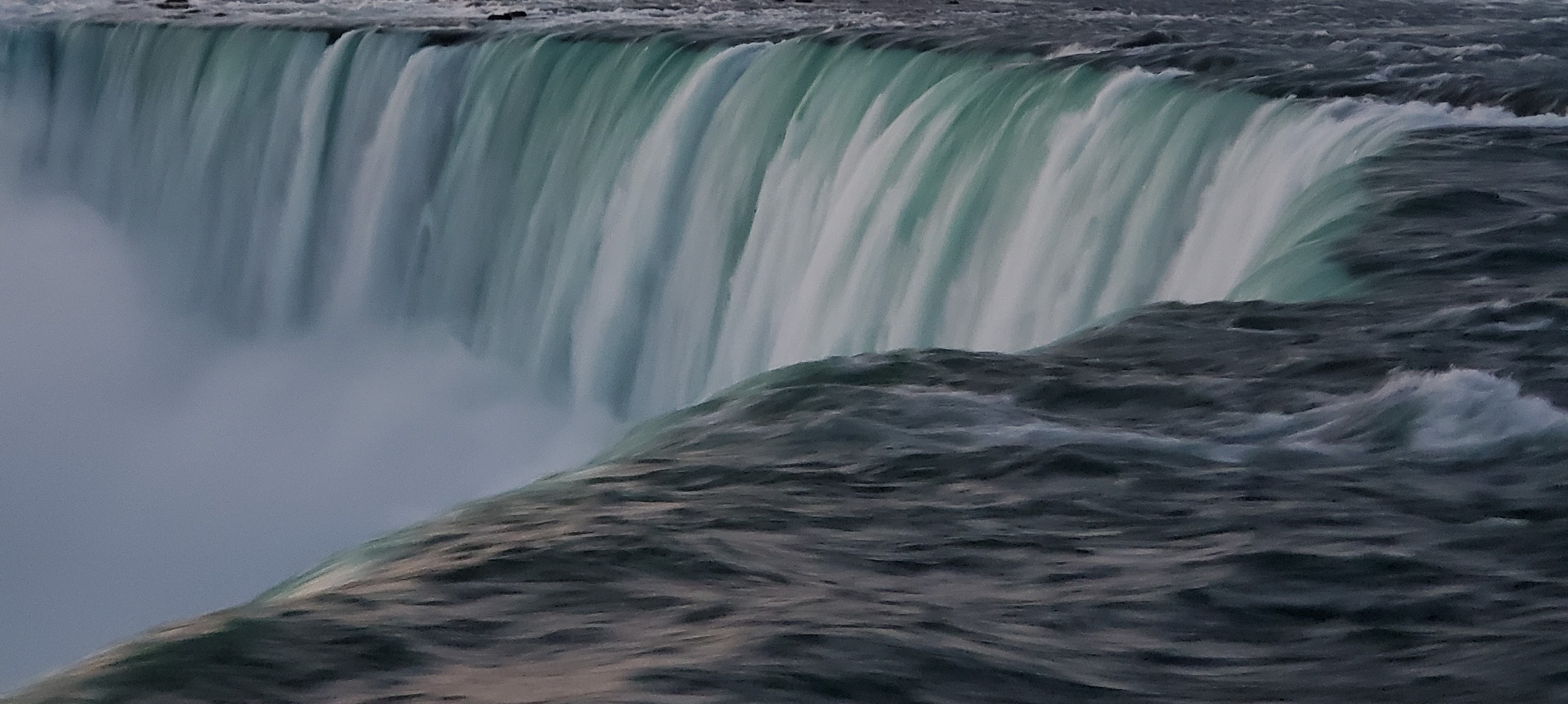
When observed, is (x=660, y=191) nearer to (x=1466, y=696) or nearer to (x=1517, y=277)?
(x=1517, y=277)

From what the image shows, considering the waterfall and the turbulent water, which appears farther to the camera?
the waterfall

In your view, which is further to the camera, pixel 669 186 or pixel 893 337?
pixel 669 186

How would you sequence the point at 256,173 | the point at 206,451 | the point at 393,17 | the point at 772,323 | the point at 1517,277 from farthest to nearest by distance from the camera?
the point at 393,17 → the point at 256,173 → the point at 206,451 → the point at 772,323 → the point at 1517,277

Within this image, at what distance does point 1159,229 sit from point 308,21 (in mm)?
11714

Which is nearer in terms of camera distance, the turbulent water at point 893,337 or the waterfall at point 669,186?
the turbulent water at point 893,337

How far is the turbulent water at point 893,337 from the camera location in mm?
4086

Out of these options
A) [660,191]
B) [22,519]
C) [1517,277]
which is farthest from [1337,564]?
[22,519]

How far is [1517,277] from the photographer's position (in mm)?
7570

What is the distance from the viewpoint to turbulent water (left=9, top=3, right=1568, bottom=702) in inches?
161

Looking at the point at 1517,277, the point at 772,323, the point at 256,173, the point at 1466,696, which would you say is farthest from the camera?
the point at 256,173

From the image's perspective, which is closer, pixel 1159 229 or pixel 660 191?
pixel 1159 229

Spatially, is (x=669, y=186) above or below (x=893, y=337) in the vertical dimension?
above

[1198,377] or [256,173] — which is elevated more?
[256,173]

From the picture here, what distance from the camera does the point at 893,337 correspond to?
1212 centimetres
